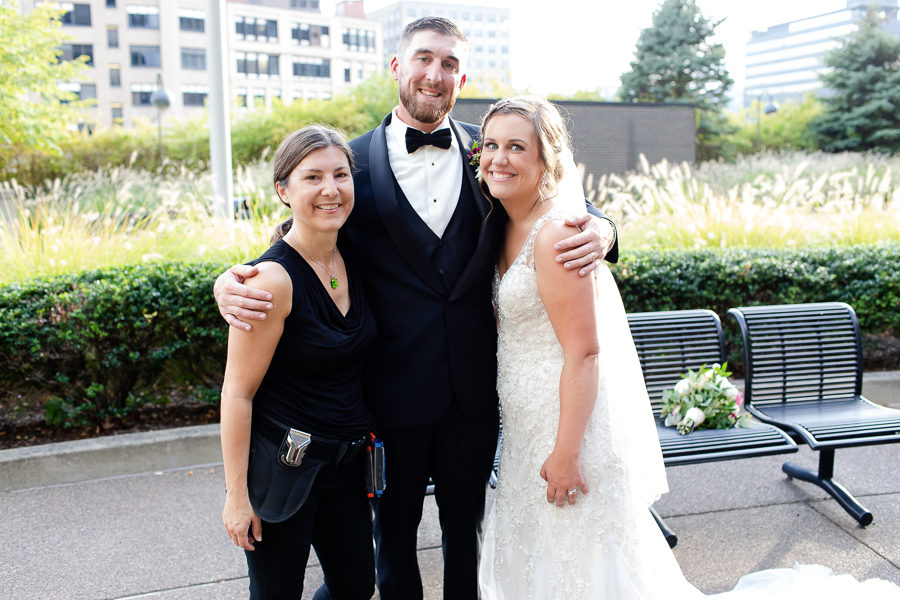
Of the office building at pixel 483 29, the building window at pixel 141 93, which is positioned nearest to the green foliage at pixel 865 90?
the building window at pixel 141 93

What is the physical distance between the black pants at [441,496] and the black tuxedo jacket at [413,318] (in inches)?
3.3

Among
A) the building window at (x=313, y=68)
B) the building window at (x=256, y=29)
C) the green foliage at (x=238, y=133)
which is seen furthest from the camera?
the building window at (x=313, y=68)

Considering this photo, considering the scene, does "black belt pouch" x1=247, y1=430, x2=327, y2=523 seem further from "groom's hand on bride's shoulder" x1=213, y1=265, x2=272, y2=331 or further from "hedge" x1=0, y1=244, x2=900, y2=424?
"hedge" x1=0, y1=244, x2=900, y2=424

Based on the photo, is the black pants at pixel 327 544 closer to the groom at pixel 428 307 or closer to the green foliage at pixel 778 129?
the groom at pixel 428 307

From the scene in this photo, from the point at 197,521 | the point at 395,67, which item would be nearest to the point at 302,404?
the point at 395,67

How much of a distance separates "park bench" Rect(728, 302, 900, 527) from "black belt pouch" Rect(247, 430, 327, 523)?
9.28 ft

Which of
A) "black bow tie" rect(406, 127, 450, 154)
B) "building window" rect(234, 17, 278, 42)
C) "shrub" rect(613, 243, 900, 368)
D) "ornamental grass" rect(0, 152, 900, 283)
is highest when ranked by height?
"building window" rect(234, 17, 278, 42)

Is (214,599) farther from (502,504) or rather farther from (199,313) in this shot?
(199,313)

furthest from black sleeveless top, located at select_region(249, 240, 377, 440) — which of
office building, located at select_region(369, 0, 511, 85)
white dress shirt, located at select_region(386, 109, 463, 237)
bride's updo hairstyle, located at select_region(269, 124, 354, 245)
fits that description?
office building, located at select_region(369, 0, 511, 85)

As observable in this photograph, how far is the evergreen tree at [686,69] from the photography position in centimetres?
2731

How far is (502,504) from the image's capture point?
103 inches

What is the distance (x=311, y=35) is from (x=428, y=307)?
75.3 meters

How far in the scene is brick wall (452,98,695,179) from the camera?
56.2 feet

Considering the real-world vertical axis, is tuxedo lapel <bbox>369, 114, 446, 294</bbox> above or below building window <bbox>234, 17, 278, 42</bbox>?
below
